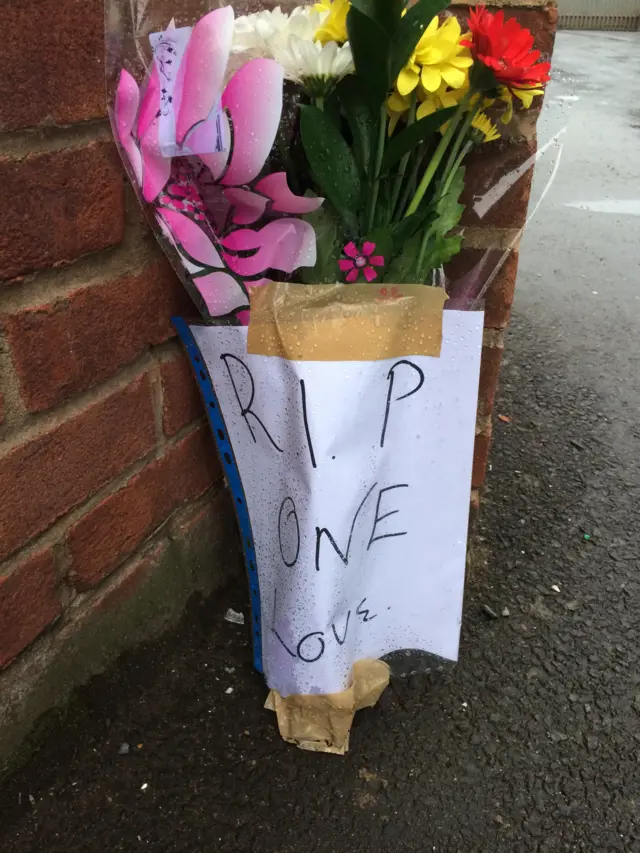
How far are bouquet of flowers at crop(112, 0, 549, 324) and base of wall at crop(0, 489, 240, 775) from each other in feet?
1.28

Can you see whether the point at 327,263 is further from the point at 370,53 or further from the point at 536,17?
the point at 536,17

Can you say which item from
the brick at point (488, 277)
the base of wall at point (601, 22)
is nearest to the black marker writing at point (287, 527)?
the brick at point (488, 277)

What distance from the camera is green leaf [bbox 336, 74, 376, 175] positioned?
74 centimetres

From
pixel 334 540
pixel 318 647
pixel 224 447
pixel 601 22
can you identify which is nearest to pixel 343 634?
pixel 318 647

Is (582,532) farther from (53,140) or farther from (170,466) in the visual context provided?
(53,140)

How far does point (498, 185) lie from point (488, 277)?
0.13 m

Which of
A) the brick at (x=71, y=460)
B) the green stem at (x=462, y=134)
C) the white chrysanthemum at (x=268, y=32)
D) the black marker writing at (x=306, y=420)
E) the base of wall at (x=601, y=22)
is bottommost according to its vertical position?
the base of wall at (x=601, y=22)

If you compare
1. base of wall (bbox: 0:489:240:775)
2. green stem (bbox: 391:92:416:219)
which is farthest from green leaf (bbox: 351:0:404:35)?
base of wall (bbox: 0:489:240:775)

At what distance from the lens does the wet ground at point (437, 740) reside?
2.81 feet

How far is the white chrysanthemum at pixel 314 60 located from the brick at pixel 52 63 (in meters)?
0.18

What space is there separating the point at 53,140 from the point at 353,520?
509mm

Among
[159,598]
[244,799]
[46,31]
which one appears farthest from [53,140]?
Answer: [244,799]

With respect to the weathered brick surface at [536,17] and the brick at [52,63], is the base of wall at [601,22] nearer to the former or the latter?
the weathered brick surface at [536,17]

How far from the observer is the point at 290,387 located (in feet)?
2.51
